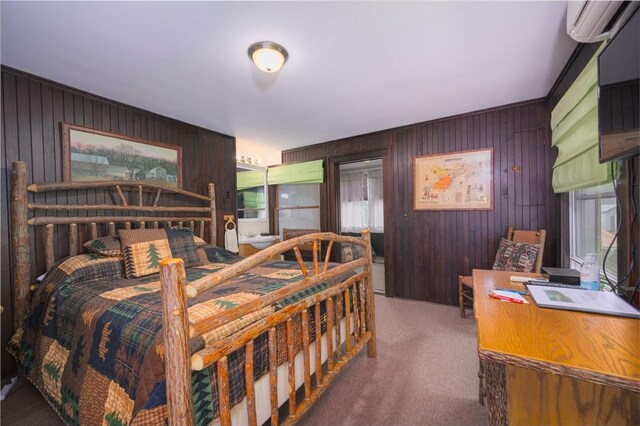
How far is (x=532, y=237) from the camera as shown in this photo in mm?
2629

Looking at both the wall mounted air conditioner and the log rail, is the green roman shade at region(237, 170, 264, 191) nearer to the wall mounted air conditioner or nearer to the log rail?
the log rail

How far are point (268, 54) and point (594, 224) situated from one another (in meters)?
2.74

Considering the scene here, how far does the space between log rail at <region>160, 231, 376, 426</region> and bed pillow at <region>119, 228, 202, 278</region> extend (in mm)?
1290

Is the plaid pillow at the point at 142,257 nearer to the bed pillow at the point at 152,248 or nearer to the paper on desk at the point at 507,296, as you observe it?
the bed pillow at the point at 152,248

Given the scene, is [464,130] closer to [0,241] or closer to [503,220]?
[503,220]

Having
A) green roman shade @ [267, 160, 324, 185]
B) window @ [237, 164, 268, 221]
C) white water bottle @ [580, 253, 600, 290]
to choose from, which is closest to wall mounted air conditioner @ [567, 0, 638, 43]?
white water bottle @ [580, 253, 600, 290]

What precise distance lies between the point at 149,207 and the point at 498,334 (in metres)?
3.00

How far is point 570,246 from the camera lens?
94.7 inches

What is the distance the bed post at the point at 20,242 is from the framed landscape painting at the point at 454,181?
12.4ft

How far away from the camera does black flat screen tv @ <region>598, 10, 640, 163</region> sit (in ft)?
3.28

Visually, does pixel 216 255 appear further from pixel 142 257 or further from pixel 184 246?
pixel 142 257

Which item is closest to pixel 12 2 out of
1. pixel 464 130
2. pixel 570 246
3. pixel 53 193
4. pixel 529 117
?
pixel 53 193

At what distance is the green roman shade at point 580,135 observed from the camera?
60.5 inches

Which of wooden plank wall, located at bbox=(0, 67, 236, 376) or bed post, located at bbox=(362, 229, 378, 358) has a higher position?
wooden plank wall, located at bbox=(0, 67, 236, 376)
